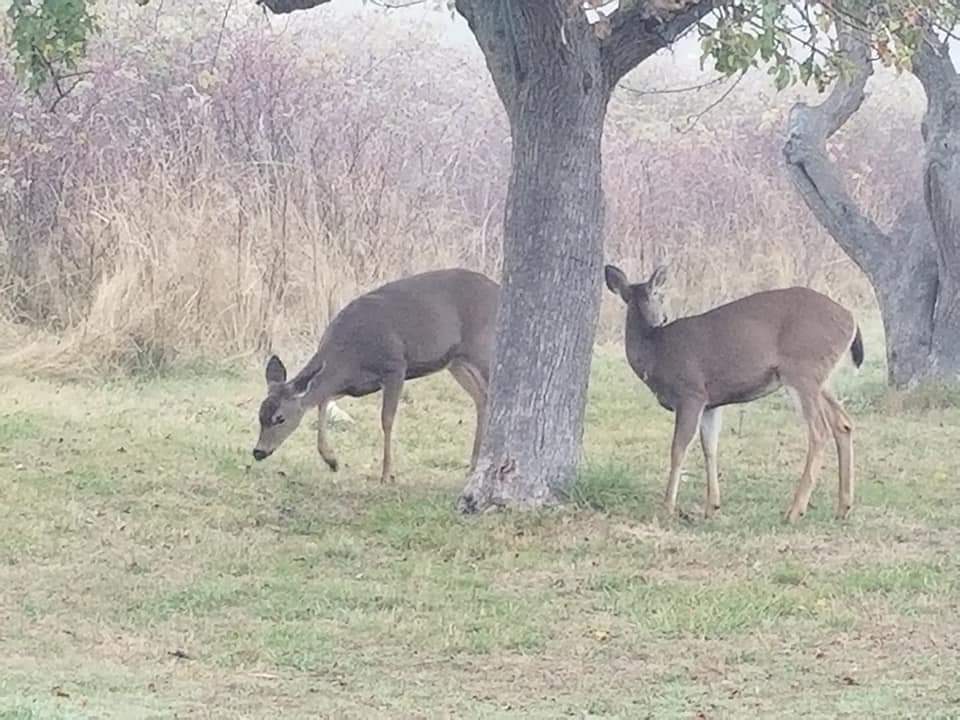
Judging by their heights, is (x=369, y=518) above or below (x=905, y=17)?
below

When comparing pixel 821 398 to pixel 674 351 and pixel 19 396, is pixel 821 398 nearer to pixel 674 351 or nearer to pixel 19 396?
pixel 674 351

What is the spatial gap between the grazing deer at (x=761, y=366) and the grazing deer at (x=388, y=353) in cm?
136

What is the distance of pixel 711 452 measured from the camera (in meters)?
10.3

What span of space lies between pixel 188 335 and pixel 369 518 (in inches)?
227

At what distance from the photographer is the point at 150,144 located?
16906 mm

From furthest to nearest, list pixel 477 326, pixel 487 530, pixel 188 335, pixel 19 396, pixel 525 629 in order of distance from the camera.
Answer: pixel 188 335, pixel 19 396, pixel 477 326, pixel 487 530, pixel 525 629

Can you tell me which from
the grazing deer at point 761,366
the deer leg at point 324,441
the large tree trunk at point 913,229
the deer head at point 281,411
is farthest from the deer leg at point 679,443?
the large tree trunk at point 913,229

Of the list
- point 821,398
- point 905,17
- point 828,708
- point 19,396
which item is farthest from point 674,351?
point 19,396

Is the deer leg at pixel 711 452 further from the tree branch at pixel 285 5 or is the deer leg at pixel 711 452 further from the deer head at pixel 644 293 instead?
the tree branch at pixel 285 5

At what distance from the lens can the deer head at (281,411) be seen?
1111 centimetres

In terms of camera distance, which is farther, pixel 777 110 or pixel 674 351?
pixel 777 110

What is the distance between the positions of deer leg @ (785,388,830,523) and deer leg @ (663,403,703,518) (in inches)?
20.8

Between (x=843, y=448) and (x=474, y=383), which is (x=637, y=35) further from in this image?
(x=474, y=383)

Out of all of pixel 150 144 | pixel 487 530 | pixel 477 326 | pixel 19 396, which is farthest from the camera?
pixel 150 144
